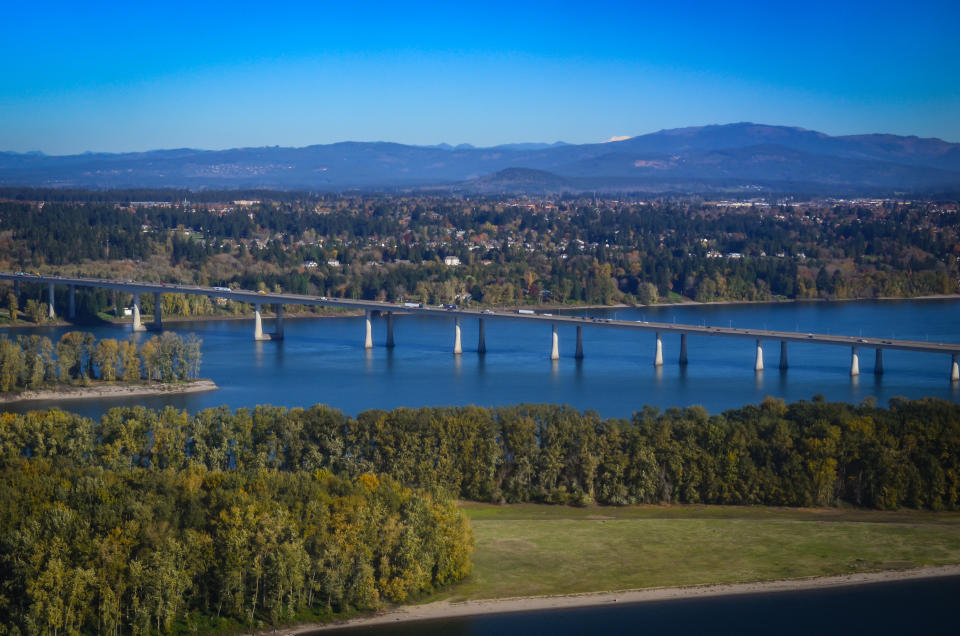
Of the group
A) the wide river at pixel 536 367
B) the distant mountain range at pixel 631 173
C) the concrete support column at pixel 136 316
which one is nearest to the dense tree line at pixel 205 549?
the wide river at pixel 536 367

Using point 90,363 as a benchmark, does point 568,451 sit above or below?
below

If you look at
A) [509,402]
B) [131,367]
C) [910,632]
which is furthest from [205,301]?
[910,632]

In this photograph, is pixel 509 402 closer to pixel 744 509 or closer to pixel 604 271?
pixel 744 509

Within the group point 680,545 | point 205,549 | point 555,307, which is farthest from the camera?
point 555,307

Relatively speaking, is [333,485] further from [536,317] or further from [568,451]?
[536,317]

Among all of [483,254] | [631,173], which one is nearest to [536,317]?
[483,254]

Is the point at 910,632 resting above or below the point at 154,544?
below
